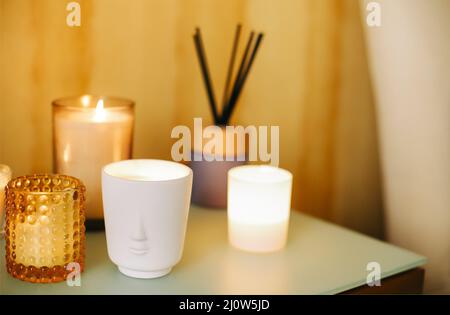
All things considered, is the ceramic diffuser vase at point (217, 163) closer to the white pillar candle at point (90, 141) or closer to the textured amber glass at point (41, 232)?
the white pillar candle at point (90, 141)

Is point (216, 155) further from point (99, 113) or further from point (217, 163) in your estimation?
point (99, 113)

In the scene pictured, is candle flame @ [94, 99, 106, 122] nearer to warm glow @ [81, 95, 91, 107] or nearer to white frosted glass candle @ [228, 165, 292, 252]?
warm glow @ [81, 95, 91, 107]

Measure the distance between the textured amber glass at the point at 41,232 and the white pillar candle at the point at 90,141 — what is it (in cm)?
11

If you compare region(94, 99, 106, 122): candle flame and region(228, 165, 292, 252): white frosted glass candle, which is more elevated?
region(94, 99, 106, 122): candle flame

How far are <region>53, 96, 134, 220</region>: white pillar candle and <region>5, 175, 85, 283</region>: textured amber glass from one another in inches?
4.3

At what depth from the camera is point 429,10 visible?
854 mm

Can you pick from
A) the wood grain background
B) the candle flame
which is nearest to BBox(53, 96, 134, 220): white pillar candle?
the candle flame

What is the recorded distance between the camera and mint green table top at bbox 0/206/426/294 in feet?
2.14

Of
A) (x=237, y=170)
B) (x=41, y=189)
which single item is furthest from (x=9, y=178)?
(x=237, y=170)

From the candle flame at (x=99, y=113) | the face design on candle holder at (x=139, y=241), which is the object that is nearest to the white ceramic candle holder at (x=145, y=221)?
the face design on candle holder at (x=139, y=241)

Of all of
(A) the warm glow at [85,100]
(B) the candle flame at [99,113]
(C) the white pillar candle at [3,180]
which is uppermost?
(A) the warm glow at [85,100]

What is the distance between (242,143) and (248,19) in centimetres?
24

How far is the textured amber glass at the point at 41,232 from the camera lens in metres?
0.64
